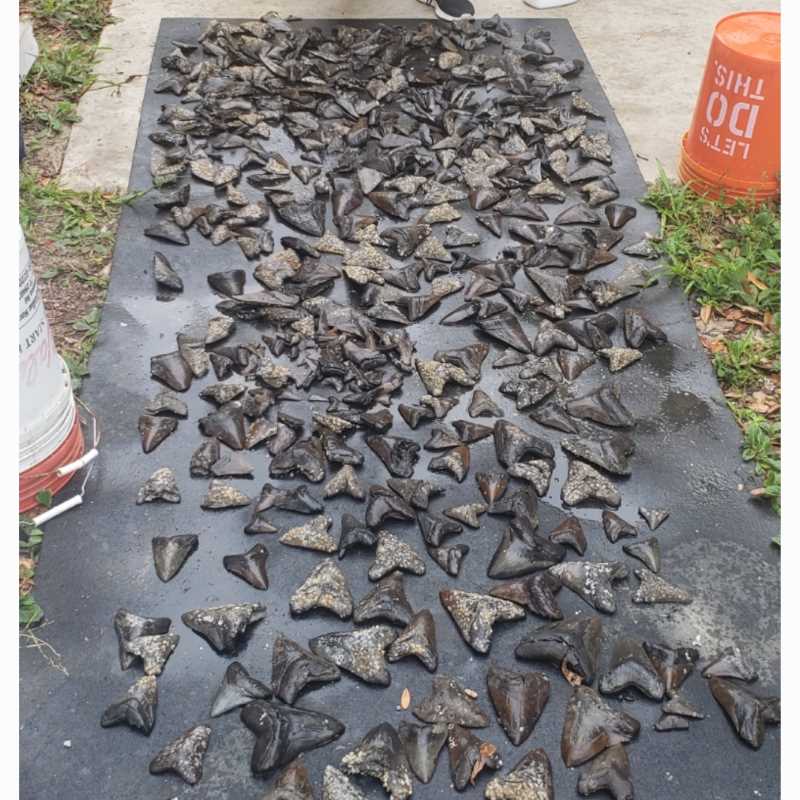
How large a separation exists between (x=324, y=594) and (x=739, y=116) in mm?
2653

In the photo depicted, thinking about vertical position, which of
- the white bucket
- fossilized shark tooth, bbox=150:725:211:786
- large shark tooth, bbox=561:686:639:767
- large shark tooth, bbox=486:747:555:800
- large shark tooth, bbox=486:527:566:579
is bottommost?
fossilized shark tooth, bbox=150:725:211:786

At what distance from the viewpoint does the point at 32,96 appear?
4.48 metres

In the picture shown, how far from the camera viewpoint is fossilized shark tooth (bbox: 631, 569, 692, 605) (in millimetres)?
2553

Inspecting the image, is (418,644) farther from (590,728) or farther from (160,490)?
(160,490)

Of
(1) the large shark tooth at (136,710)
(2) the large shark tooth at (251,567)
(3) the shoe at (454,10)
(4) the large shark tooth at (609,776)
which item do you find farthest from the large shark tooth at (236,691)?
(3) the shoe at (454,10)

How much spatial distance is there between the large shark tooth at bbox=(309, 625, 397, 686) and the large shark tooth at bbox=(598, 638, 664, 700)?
1.82 ft

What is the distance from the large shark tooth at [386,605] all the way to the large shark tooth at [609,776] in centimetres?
58

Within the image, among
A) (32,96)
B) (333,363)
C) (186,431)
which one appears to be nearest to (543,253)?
(333,363)

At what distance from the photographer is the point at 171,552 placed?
2586 mm

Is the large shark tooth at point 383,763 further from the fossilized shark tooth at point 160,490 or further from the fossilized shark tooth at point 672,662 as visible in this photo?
the fossilized shark tooth at point 160,490

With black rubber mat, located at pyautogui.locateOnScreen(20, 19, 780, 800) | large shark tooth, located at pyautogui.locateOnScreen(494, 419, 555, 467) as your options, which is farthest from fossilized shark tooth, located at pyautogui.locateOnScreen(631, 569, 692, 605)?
large shark tooth, located at pyautogui.locateOnScreen(494, 419, 555, 467)

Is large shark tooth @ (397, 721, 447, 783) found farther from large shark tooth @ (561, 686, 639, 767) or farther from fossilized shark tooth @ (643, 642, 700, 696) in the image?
fossilized shark tooth @ (643, 642, 700, 696)

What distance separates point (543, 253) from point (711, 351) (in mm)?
760

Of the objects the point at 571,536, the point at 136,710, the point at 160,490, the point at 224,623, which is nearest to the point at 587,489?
the point at 571,536
